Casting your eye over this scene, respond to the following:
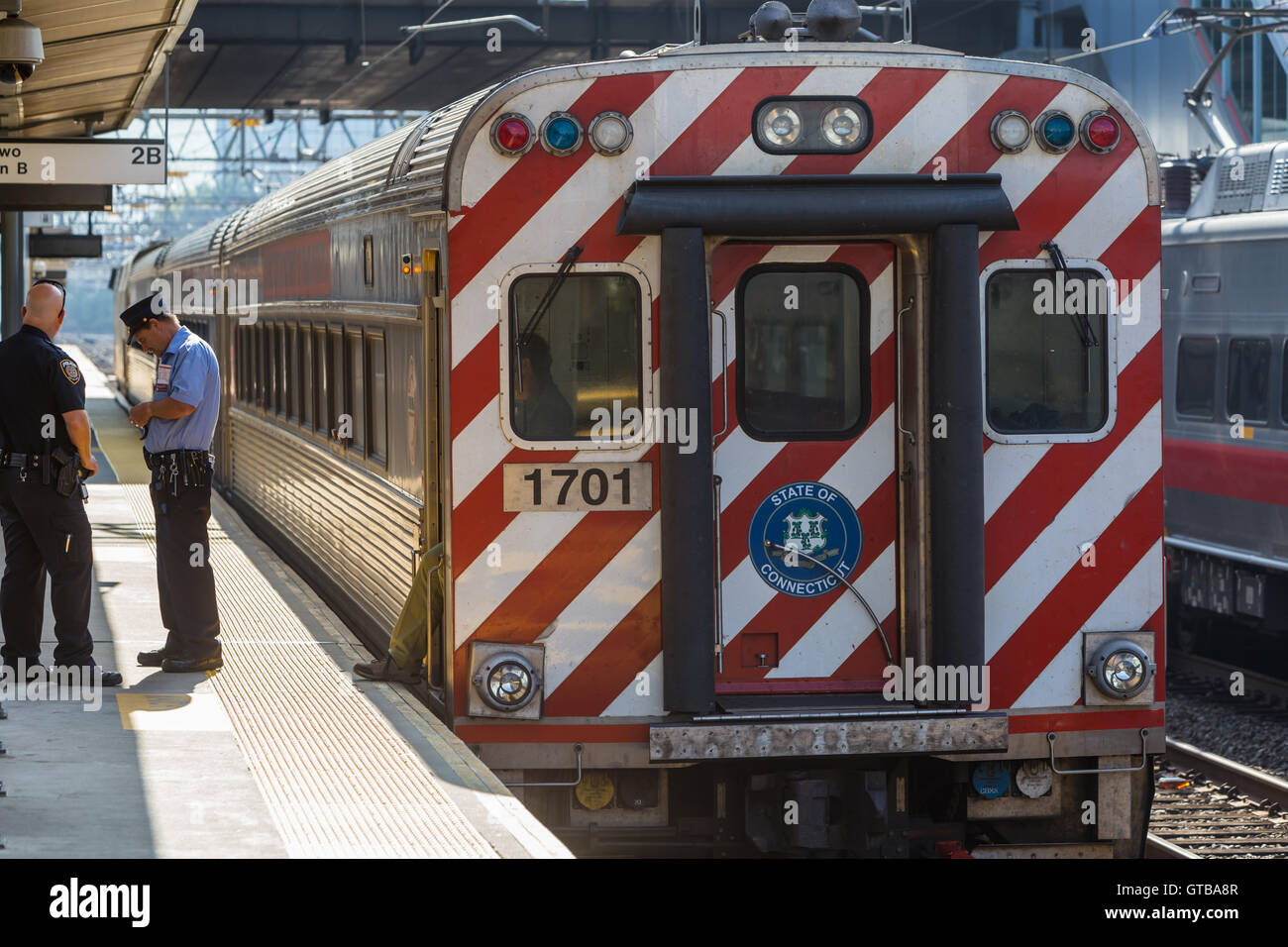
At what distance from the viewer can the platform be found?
561 centimetres

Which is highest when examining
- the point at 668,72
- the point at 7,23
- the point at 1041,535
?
the point at 7,23

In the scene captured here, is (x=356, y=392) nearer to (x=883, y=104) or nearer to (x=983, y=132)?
(x=883, y=104)

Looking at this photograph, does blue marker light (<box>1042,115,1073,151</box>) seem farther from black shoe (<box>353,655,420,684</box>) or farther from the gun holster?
the gun holster

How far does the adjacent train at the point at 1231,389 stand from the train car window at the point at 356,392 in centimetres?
681

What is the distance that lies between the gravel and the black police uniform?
693 centimetres

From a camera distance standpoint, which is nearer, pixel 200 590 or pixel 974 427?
pixel 974 427

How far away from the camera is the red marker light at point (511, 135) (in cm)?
652

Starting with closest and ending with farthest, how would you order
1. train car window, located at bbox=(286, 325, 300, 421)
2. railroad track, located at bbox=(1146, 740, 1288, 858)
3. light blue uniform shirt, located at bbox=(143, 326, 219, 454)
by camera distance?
light blue uniform shirt, located at bbox=(143, 326, 219, 454), railroad track, located at bbox=(1146, 740, 1288, 858), train car window, located at bbox=(286, 325, 300, 421)

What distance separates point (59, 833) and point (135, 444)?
2031 centimetres

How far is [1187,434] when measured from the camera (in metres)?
14.9

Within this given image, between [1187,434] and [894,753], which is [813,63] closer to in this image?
[894,753]

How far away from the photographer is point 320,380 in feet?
36.7
